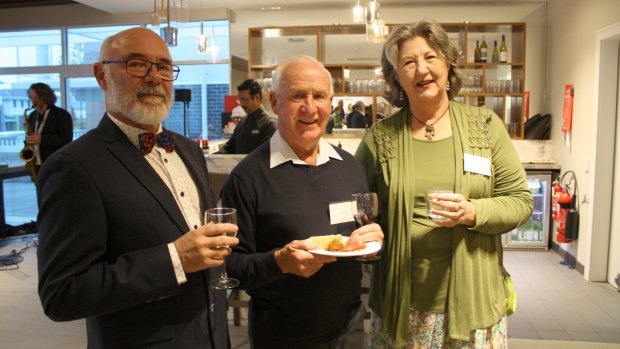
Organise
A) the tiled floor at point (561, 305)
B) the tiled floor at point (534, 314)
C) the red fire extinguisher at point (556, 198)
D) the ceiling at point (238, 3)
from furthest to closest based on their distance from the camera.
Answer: the ceiling at point (238, 3)
the red fire extinguisher at point (556, 198)
the tiled floor at point (561, 305)
the tiled floor at point (534, 314)

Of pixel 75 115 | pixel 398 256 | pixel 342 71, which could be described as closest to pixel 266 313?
pixel 398 256

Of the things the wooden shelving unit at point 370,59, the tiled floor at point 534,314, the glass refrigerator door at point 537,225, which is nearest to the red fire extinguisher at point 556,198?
the glass refrigerator door at point 537,225

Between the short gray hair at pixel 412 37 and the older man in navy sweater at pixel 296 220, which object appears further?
the short gray hair at pixel 412 37

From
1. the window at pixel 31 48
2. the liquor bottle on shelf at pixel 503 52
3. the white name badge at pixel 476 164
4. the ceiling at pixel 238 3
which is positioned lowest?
the white name badge at pixel 476 164

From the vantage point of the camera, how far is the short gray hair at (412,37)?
187 cm

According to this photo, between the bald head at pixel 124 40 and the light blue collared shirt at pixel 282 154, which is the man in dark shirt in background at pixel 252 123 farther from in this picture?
the bald head at pixel 124 40

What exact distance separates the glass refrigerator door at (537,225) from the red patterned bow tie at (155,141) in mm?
5770

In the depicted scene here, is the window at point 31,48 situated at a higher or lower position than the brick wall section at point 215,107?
higher

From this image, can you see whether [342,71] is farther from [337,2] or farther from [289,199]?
[289,199]

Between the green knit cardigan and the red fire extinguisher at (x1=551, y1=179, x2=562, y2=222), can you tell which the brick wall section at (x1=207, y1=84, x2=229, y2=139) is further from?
the green knit cardigan

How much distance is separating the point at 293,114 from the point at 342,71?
5.94m

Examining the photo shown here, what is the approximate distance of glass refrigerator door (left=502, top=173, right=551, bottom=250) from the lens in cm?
638

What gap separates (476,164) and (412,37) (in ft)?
1.80

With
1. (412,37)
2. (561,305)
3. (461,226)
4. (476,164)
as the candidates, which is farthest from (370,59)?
(461,226)
